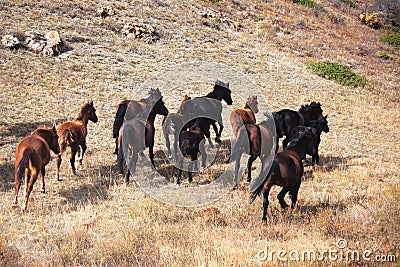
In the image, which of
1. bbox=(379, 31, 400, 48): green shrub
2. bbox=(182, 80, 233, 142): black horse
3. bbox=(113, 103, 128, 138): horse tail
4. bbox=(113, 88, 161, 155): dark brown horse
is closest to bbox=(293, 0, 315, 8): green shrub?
bbox=(379, 31, 400, 48): green shrub

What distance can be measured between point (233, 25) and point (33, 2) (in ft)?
43.0

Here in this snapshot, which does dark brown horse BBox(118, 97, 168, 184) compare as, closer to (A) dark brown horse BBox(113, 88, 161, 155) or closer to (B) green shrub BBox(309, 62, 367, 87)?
(A) dark brown horse BBox(113, 88, 161, 155)

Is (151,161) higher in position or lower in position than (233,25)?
lower

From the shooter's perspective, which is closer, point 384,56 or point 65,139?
point 65,139

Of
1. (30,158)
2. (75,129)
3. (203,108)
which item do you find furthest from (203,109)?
(30,158)

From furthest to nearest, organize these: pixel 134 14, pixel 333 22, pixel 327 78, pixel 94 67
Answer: pixel 333 22 < pixel 134 14 < pixel 327 78 < pixel 94 67

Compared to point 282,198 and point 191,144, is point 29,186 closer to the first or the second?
point 191,144

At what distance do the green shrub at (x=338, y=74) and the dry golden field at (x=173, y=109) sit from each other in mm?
699

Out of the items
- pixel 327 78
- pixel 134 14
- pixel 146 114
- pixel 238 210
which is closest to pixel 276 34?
pixel 327 78

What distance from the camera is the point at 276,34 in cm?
3084

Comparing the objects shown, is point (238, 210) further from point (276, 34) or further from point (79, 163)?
point (276, 34)

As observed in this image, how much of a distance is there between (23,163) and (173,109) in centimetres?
924

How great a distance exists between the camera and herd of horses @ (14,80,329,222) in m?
7.36

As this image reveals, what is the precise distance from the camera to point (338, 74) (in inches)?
980
